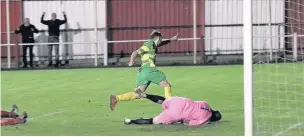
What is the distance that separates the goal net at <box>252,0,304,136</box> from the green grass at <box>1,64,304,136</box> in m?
0.17

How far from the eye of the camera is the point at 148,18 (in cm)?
2892

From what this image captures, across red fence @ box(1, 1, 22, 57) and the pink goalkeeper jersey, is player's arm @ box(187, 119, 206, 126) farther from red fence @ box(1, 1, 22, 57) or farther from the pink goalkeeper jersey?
red fence @ box(1, 1, 22, 57)

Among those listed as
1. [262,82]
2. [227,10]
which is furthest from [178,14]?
[262,82]

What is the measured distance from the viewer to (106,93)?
53.9 ft

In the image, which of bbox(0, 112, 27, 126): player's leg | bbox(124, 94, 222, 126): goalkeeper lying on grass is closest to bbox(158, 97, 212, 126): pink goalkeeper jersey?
bbox(124, 94, 222, 126): goalkeeper lying on grass

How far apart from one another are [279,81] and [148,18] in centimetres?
1189

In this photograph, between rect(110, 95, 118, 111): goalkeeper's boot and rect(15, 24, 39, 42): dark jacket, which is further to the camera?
rect(15, 24, 39, 42): dark jacket

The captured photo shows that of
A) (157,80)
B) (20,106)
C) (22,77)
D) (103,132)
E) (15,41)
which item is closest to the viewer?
(103,132)

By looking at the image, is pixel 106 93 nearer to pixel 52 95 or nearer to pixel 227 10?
pixel 52 95

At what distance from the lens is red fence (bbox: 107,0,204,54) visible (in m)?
28.7

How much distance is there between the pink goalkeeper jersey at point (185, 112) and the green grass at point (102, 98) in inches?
5.4

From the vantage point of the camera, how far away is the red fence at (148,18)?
2873 centimetres

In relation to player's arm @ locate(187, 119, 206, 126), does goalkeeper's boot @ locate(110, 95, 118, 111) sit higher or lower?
higher

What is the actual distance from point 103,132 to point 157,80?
2355mm
